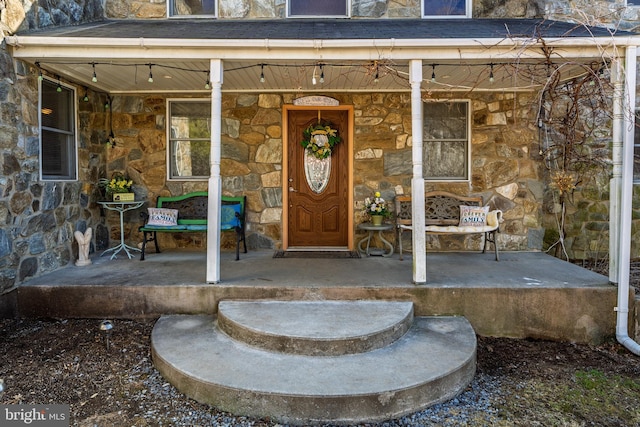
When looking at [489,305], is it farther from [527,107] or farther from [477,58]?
[527,107]

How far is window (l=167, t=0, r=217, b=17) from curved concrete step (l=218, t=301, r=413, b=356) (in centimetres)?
418

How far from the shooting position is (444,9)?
568 cm

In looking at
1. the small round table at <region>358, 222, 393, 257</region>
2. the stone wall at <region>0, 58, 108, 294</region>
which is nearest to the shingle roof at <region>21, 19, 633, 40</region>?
the stone wall at <region>0, 58, 108, 294</region>

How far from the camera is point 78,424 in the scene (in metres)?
2.38

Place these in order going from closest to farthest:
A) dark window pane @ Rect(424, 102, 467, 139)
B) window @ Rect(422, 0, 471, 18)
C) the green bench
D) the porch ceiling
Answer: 1. the porch ceiling
2. the green bench
3. dark window pane @ Rect(424, 102, 467, 139)
4. window @ Rect(422, 0, 471, 18)

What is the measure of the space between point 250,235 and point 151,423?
10.8 feet

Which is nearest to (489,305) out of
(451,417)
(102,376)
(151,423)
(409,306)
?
(409,306)

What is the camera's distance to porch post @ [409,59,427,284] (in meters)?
3.75

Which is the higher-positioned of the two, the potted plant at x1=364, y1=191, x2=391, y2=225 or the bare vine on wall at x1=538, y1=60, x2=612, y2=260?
the bare vine on wall at x1=538, y1=60, x2=612, y2=260

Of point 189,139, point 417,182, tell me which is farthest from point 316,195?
point 417,182

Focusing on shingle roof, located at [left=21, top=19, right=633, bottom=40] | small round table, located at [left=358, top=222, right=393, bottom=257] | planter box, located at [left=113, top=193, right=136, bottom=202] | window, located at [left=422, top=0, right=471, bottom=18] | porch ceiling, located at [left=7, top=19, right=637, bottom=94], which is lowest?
small round table, located at [left=358, top=222, right=393, bottom=257]
